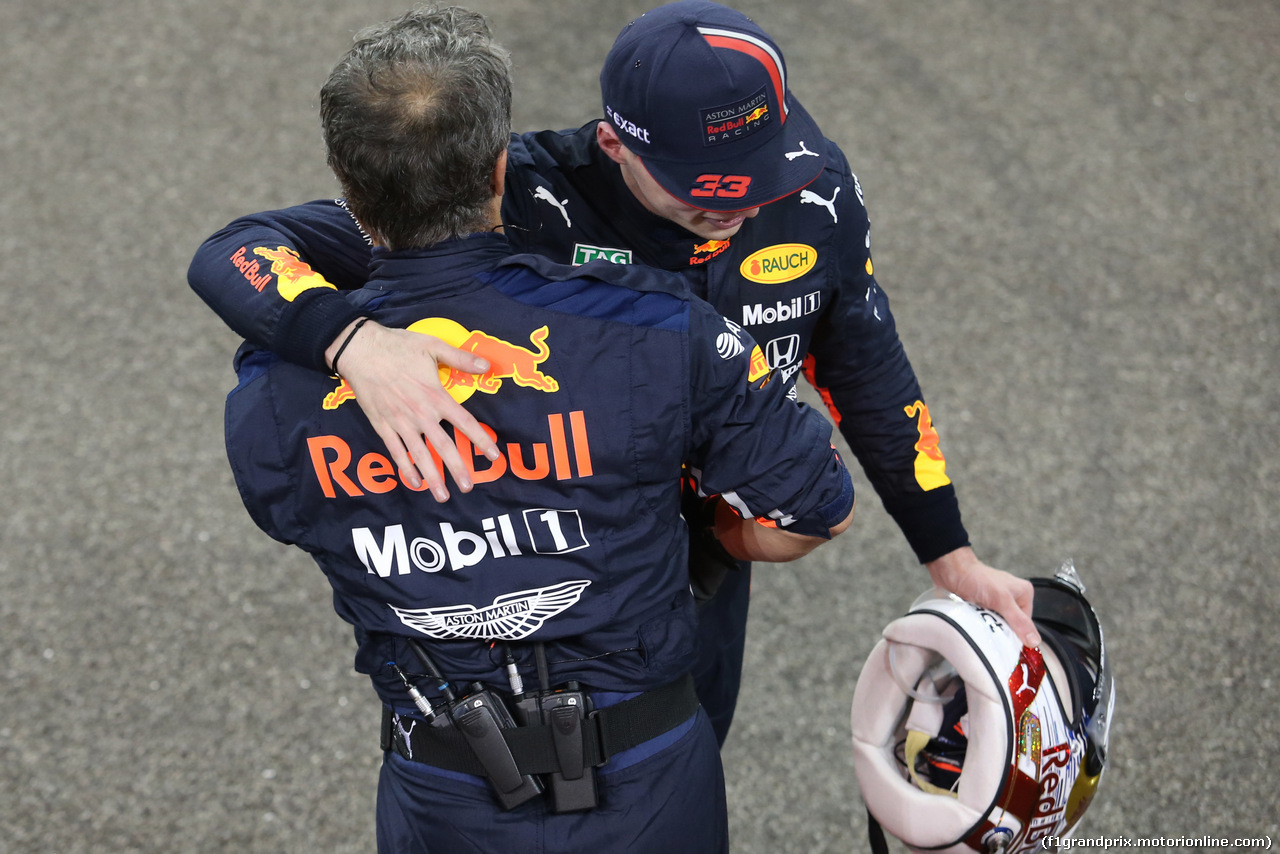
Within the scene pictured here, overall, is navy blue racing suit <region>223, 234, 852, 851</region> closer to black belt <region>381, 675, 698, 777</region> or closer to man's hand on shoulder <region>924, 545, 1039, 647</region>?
black belt <region>381, 675, 698, 777</region>

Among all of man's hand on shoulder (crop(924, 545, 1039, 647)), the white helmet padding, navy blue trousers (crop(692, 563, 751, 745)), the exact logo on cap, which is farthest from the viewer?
navy blue trousers (crop(692, 563, 751, 745))

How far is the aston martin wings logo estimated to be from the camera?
1389 millimetres

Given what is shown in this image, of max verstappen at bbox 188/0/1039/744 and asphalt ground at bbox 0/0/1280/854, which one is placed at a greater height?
max verstappen at bbox 188/0/1039/744

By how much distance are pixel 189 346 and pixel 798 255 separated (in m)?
2.62

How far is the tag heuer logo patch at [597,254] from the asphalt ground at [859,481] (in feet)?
4.76

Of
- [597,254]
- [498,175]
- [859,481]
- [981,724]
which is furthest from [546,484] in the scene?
[859,481]

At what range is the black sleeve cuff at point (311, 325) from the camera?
1.33 metres

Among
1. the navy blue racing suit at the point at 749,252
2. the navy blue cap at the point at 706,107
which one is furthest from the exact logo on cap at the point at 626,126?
the navy blue racing suit at the point at 749,252

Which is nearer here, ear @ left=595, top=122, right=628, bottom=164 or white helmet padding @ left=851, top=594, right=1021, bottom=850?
ear @ left=595, top=122, right=628, bottom=164

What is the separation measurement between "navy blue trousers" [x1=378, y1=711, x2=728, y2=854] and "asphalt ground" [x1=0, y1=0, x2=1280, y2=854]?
117 cm

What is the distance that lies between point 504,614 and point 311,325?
425 mm

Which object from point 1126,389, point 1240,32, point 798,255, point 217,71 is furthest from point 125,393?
point 1240,32

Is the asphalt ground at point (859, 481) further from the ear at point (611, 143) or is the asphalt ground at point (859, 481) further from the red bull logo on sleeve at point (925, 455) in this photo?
the ear at point (611, 143)

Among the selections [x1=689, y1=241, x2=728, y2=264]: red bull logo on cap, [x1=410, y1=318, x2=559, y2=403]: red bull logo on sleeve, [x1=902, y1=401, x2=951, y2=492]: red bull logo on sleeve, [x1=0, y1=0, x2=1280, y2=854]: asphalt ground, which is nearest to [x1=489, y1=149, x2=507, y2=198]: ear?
[x1=410, y1=318, x2=559, y2=403]: red bull logo on sleeve
